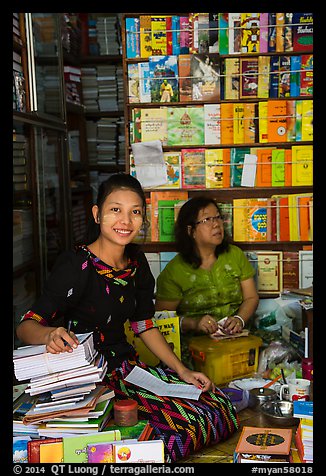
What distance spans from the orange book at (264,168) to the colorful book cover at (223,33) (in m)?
0.68

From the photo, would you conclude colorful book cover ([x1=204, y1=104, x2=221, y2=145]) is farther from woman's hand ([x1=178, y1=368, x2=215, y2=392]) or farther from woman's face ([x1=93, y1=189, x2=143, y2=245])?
woman's hand ([x1=178, y1=368, x2=215, y2=392])

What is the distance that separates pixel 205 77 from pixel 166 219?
947 millimetres

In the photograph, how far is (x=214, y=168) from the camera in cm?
433

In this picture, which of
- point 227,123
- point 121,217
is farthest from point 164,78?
point 121,217

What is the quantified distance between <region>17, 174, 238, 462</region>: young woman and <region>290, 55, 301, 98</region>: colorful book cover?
186 centimetres

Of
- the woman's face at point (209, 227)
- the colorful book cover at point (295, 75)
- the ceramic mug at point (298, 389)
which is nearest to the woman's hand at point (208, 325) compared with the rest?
the woman's face at point (209, 227)

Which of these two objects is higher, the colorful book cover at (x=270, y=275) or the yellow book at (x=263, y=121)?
the yellow book at (x=263, y=121)

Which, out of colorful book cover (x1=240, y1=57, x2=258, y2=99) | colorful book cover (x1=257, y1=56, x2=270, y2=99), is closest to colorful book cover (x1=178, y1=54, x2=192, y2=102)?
colorful book cover (x1=240, y1=57, x2=258, y2=99)

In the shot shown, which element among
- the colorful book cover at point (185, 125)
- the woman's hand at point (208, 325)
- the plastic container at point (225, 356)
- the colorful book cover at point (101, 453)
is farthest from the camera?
the colorful book cover at point (185, 125)

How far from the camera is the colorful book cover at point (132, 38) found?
4301mm

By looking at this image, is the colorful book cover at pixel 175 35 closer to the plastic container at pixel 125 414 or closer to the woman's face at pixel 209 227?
the woman's face at pixel 209 227

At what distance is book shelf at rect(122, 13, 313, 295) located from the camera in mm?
4246

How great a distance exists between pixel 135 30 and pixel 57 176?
1403mm

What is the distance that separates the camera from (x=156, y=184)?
438 centimetres
